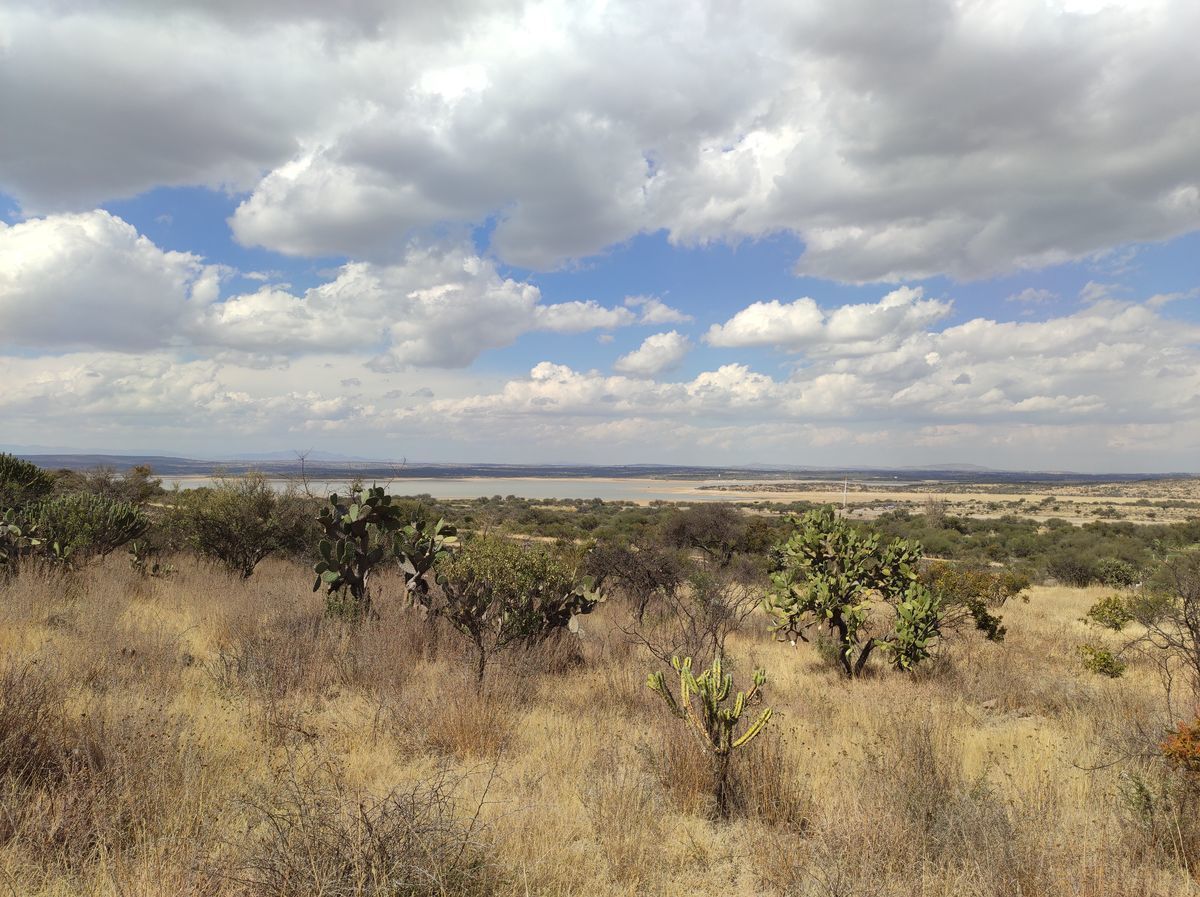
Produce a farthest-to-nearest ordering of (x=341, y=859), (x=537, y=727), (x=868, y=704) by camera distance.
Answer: (x=868, y=704) < (x=537, y=727) < (x=341, y=859)

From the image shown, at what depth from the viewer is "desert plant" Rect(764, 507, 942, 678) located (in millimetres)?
10383

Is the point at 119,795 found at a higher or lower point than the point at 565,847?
higher

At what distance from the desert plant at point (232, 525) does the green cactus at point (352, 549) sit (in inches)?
206

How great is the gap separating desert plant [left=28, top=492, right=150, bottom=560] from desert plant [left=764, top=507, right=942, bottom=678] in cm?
1366

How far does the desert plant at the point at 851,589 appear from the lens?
409 inches

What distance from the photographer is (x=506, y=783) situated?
17.5ft

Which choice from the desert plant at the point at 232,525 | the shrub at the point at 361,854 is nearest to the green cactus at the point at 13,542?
the desert plant at the point at 232,525

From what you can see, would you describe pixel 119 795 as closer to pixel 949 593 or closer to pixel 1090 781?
pixel 1090 781

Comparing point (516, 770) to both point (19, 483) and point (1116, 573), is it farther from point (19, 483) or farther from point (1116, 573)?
point (1116, 573)

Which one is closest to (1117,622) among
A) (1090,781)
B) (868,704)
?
(868,704)

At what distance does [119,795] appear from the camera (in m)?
4.17

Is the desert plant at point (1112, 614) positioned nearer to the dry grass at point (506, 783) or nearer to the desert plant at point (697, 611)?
the dry grass at point (506, 783)

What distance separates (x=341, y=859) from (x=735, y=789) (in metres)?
3.09

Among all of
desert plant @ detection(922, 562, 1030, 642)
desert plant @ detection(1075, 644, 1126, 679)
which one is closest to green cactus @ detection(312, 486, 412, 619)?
desert plant @ detection(922, 562, 1030, 642)
